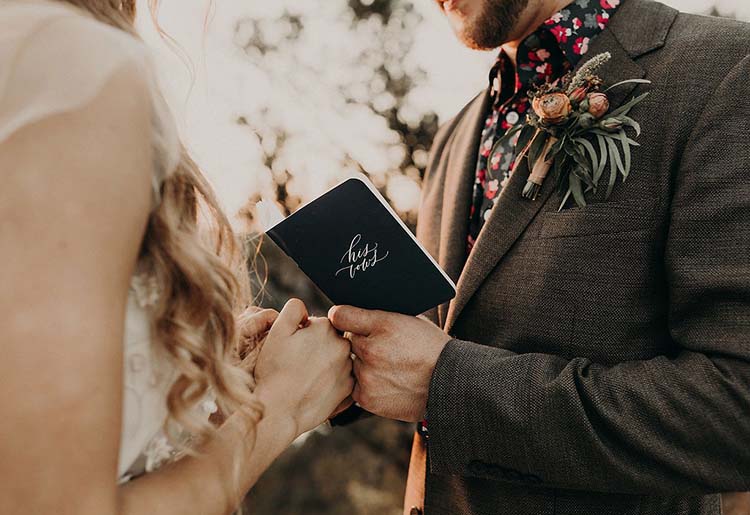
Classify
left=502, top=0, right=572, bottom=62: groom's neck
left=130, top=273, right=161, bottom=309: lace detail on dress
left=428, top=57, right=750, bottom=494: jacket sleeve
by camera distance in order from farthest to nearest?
1. left=502, top=0, right=572, bottom=62: groom's neck
2. left=428, top=57, right=750, bottom=494: jacket sleeve
3. left=130, top=273, right=161, bottom=309: lace detail on dress

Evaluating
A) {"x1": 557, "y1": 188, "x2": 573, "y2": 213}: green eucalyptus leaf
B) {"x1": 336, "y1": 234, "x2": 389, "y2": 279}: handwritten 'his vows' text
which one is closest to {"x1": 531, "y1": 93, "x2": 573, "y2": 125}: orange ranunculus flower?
{"x1": 557, "y1": 188, "x2": 573, "y2": 213}: green eucalyptus leaf

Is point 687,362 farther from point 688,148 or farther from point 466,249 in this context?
point 466,249

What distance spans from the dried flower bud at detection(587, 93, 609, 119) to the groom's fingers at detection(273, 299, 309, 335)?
3.17ft

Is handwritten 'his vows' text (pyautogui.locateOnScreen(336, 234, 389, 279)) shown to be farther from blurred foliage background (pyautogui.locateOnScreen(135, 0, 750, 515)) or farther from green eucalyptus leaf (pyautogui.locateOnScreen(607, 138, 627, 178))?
blurred foliage background (pyautogui.locateOnScreen(135, 0, 750, 515))

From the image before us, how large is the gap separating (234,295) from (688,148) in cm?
117

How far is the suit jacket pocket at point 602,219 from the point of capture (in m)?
1.76

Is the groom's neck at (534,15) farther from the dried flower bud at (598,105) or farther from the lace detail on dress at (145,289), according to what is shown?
the lace detail on dress at (145,289)

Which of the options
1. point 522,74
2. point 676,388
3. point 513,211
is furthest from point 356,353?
point 522,74

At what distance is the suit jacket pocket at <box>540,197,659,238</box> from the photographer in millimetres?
1758

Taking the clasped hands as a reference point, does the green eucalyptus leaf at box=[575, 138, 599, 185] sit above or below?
above

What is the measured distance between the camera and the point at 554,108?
6.23ft

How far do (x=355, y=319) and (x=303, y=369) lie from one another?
8.6 inches

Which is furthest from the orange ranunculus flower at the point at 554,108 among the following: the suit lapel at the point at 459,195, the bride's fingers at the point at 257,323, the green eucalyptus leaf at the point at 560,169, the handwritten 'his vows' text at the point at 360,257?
the bride's fingers at the point at 257,323

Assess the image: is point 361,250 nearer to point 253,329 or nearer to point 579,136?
point 253,329
